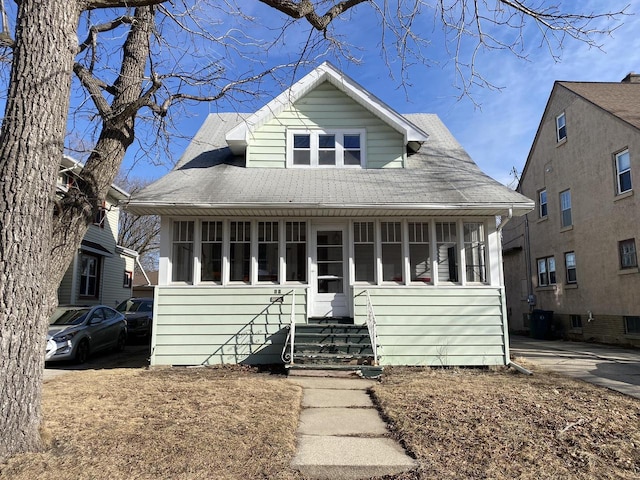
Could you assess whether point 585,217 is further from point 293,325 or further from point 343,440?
point 343,440

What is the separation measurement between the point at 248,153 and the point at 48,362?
6410 mm

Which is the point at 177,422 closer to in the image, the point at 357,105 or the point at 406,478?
the point at 406,478

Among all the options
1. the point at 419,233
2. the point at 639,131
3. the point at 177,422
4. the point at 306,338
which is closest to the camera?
the point at 177,422

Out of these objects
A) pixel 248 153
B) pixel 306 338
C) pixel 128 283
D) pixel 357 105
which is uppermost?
pixel 357 105

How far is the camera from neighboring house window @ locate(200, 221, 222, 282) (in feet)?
30.2

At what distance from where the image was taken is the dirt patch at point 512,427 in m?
3.85

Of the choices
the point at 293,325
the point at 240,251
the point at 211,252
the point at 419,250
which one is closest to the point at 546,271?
the point at 419,250

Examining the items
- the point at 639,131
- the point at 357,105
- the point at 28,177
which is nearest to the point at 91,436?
the point at 28,177

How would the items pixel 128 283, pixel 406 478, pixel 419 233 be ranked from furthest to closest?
pixel 128 283, pixel 419 233, pixel 406 478

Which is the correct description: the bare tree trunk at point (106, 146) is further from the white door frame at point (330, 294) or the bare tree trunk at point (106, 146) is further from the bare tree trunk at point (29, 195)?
the white door frame at point (330, 294)

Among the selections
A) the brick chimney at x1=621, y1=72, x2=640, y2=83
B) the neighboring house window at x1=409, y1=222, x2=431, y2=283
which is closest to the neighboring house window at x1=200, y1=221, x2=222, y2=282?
the neighboring house window at x1=409, y1=222, x2=431, y2=283

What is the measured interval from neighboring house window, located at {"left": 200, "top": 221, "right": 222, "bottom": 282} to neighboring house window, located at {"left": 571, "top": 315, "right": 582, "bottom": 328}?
43.6 feet

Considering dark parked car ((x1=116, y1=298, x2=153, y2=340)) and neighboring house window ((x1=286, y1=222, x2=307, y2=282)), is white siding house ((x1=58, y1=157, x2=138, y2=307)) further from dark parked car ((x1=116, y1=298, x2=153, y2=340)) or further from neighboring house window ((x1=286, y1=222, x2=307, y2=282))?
neighboring house window ((x1=286, y1=222, x2=307, y2=282))

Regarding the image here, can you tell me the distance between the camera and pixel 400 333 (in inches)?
351
